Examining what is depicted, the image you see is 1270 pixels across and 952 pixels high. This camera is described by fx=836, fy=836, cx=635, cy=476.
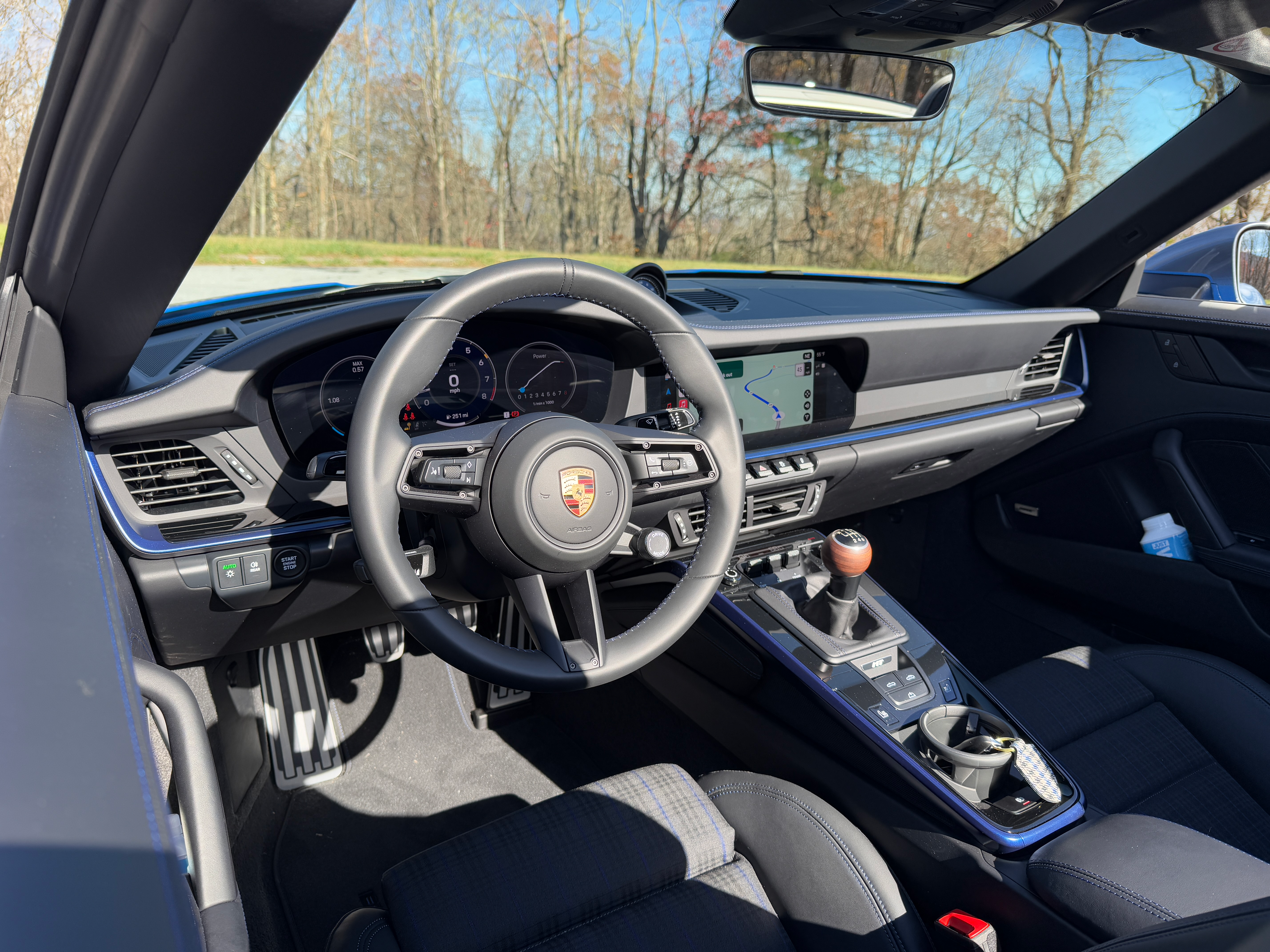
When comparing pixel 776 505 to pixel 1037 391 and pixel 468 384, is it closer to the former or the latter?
pixel 468 384

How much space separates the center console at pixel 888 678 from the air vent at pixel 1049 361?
109 cm

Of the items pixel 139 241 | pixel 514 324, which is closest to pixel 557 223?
pixel 514 324

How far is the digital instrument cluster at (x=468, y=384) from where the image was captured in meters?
1.73

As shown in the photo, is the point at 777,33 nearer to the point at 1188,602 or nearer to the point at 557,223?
the point at 1188,602

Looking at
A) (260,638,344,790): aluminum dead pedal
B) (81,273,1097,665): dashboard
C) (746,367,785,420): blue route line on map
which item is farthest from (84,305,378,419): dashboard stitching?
(260,638,344,790): aluminum dead pedal

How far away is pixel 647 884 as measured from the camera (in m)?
1.48

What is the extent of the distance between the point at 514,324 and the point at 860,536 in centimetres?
99

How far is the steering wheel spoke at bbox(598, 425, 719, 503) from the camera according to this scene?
1565 mm

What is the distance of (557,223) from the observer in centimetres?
1008

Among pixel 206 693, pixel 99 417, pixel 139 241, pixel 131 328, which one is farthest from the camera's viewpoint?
pixel 206 693

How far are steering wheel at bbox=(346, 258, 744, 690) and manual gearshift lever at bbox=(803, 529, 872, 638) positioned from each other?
1.80 ft

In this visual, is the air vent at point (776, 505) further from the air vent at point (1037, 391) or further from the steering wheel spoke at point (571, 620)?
the air vent at point (1037, 391)

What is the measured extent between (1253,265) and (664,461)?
2569 mm

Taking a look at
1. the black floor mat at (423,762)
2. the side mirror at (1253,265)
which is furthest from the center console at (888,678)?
the side mirror at (1253,265)
